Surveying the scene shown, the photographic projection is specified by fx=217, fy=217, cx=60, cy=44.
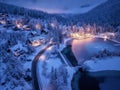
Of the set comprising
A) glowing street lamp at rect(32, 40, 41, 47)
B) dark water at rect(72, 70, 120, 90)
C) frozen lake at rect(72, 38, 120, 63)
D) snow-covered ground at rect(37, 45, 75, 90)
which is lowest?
dark water at rect(72, 70, 120, 90)

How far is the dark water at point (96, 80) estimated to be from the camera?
2146 inches

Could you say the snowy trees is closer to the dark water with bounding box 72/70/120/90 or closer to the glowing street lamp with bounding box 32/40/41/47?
the dark water with bounding box 72/70/120/90

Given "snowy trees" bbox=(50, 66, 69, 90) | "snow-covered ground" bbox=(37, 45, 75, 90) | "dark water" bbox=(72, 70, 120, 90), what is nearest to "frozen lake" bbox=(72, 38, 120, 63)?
"snow-covered ground" bbox=(37, 45, 75, 90)

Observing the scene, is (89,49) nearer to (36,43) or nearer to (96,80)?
(36,43)

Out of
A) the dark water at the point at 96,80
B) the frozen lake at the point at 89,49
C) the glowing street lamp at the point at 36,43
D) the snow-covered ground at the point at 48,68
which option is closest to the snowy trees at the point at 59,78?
the snow-covered ground at the point at 48,68

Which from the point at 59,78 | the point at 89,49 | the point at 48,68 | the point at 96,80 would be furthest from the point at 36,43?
the point at 59,78

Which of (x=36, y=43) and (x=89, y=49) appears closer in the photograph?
(x=89, y=49)

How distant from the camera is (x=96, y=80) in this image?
5978 centimetres

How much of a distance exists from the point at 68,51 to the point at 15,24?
2417 inches

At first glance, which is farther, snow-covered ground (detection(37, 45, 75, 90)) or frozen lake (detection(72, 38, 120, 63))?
frozen lake (detection(72, 38, 120, 63))

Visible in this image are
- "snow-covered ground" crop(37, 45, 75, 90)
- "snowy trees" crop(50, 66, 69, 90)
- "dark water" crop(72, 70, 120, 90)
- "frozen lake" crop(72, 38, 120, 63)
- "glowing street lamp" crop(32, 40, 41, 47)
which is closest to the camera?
"snowy trees" crop(50, 66, 69, 90)

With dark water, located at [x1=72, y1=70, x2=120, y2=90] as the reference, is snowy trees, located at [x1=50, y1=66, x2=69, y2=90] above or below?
above

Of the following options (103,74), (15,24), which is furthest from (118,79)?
(15,24)

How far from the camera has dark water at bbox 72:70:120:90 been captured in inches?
2146
